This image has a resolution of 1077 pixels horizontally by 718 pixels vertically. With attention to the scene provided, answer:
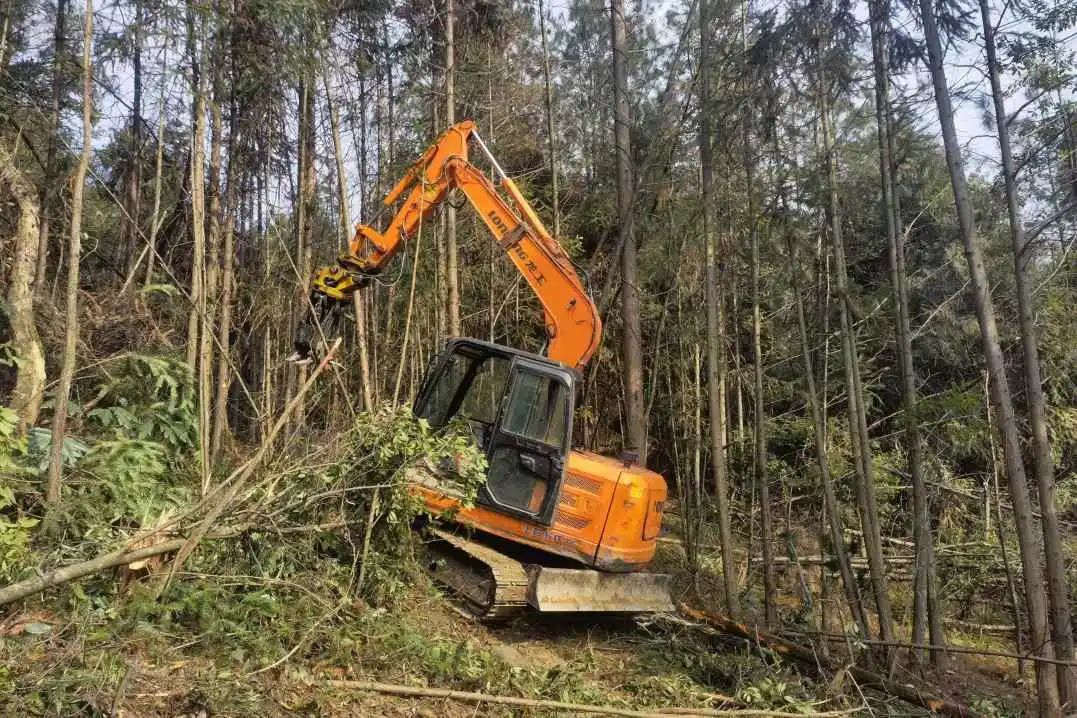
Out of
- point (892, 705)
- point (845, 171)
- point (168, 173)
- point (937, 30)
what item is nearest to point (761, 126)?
point (845, 171)

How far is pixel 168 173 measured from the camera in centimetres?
1302

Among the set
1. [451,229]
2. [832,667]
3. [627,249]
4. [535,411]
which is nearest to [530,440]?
[535,411]

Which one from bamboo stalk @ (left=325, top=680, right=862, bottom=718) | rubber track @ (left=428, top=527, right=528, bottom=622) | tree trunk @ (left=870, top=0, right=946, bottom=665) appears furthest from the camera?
tree trunk @ (left=870, top=0, right=946, bottom=665)

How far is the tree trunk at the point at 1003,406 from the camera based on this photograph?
19.5 feet

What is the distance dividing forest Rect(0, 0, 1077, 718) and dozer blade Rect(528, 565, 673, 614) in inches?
11.0

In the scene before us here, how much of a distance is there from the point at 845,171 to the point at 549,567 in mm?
5734

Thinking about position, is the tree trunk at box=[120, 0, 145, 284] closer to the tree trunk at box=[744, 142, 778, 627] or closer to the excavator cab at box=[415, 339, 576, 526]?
the excavator cab at box=[415, 339, 576, 526]

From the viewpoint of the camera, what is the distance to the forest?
→ 4496 mm

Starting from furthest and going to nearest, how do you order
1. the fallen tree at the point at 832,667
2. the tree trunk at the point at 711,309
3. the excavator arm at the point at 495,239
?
1. the tree trunk at the point at 711,309
2. the excavator arm at the point at 495,239
3. the fallen tree at the point at 832,667

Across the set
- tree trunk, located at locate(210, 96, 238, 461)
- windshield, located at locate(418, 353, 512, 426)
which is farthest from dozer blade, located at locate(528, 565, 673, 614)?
tree trunk, located at locate(210, 96, 238, 461)

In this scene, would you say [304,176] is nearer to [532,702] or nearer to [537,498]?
[537,498]

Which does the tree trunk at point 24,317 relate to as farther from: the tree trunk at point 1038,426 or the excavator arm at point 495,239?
the tree trunk at point 1038,426

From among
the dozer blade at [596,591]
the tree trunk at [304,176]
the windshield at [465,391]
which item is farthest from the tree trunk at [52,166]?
the dozer blade at [596,591]

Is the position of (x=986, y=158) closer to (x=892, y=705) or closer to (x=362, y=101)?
(x=892, y=705)
